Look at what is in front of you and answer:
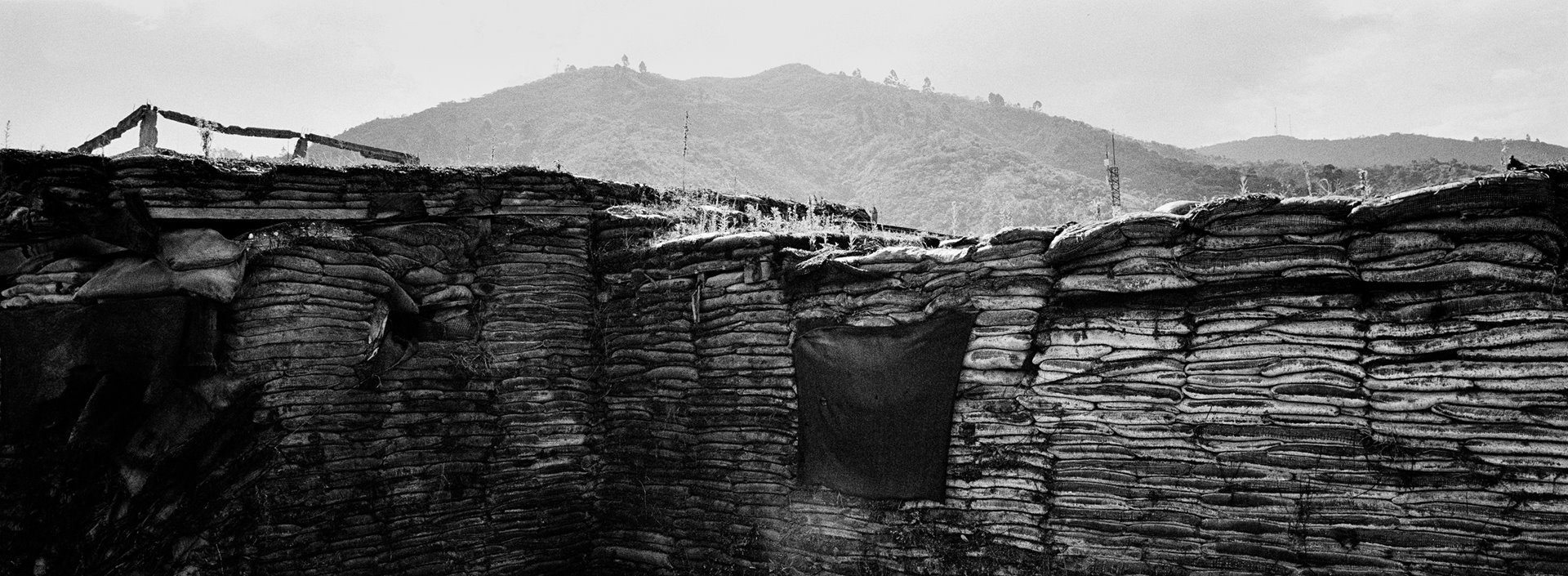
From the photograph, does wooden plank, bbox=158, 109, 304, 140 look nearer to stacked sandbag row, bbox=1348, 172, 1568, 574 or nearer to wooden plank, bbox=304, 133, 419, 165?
wooden plank, bbox=304, 133, 419, 165

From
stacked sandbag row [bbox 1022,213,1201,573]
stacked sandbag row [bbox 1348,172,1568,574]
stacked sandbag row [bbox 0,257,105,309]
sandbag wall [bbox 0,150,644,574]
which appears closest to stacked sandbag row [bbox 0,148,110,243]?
sandbag wall [bbox 0,150,644,574]

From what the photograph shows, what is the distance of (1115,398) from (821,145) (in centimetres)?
5692

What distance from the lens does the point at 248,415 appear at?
19.0 ft

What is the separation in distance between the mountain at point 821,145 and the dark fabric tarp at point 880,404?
2660 centimetres

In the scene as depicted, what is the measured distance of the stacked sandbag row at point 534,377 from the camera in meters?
6.52

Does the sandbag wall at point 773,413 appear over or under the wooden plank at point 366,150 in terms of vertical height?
under

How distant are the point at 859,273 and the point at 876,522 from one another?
152 centimetres

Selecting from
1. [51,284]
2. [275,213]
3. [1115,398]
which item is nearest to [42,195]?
[51,284]

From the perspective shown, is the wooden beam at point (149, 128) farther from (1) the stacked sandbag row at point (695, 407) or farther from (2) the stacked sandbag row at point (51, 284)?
(1) the stacked sandbag row at point (695, 407)

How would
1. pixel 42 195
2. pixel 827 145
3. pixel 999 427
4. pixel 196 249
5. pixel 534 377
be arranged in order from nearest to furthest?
pixel 999 427 < pixel 42 195 < pixel 196 249 < pixel 534 377 < pixel 827 145

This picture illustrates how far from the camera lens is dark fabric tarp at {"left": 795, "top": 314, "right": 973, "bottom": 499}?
5340 mm

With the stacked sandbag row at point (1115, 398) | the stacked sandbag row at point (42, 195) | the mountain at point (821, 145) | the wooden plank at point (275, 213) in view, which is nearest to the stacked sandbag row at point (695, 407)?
the wooden plank at point (275, 213)

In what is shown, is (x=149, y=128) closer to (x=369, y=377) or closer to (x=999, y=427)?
(x=369, y=377)

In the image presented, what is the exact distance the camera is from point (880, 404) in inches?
219
